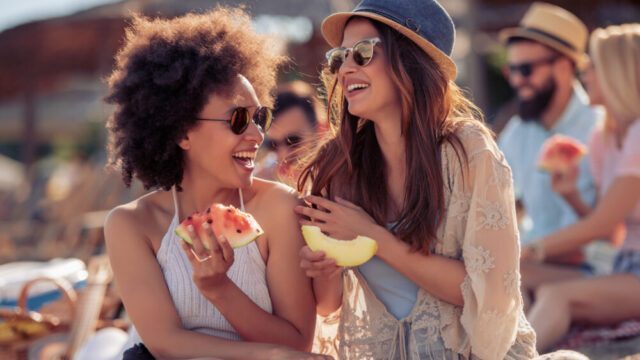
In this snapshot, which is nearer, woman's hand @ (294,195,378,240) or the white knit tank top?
woman's hand @ (294,195,378,240)

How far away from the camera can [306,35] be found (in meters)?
12.3

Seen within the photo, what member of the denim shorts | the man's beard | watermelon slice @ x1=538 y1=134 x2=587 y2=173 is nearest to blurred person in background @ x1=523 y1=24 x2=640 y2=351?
the denim shorts

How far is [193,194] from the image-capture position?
10.5ft

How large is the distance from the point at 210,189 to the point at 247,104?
459mm

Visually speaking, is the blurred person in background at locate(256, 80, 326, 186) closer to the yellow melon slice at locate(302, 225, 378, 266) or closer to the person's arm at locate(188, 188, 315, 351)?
the person's arm at locate(188, 188, 315, 351)

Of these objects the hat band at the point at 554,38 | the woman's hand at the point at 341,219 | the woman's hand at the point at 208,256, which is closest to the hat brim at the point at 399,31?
the woman's hand at the point at 341,219

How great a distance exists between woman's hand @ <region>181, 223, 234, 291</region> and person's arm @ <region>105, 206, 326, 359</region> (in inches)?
11.7

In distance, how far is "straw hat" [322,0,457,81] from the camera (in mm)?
2838

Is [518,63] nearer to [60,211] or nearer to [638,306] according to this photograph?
[638,306]

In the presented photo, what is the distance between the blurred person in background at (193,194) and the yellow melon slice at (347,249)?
369 millimetres

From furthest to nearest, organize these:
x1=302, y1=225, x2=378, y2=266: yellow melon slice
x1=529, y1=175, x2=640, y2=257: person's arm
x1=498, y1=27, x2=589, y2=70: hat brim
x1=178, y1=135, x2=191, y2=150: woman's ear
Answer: x1=498, y1=27, x2=589, y2=70: hat brim → x1=529, y1=175, x2=640, y2=257: person's arm → x1=178, y1=135, x2=191, y2=150: woman's ear → x1=302, y1=225, x2=378, y2=266: yellow melon slice

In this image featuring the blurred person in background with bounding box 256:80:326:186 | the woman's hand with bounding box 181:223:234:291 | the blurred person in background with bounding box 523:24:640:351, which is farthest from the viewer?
the blurred person in background with bounding box 256:80:326:186

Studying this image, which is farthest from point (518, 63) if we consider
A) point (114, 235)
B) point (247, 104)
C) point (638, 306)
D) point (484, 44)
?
point (484, 44)

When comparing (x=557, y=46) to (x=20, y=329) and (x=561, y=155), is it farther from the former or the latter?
(x=20, y=329)
